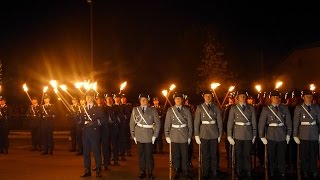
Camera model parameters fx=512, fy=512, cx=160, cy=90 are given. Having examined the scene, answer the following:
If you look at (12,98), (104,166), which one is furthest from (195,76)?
(104,166)

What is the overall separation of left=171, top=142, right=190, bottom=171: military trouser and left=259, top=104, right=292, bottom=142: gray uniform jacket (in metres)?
2.08

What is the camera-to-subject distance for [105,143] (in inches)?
639

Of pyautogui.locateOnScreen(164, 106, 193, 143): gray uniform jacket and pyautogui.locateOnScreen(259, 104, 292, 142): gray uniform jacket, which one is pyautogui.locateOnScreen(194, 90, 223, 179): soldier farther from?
pyautogui.locateOnScreen(259, 104, 292, 142): gray uniform jacket

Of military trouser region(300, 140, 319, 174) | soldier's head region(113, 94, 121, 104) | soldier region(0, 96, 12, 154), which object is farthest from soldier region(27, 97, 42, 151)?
military trouser region(300, 140, 319, 174)

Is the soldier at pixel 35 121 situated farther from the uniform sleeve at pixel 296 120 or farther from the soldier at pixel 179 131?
the uniform sleeve at pixel 296 120

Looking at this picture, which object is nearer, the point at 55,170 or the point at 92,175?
the point at 92,175

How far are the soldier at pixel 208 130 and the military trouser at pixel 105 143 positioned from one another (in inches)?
136

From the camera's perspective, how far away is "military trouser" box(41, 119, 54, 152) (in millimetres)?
20852

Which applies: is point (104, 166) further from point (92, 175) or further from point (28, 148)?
point (28, 148)

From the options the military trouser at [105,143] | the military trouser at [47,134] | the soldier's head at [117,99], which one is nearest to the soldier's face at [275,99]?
the military trouser at [105,143]

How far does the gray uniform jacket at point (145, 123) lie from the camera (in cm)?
1406

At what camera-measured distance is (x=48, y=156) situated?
20.0m

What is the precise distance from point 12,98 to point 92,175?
3462 cm

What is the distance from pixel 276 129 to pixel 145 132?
3.52 meters
